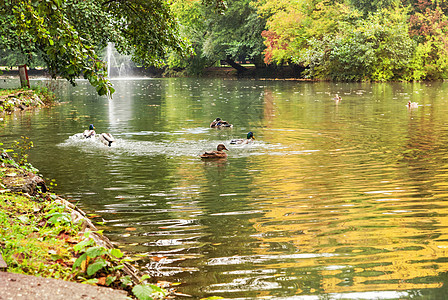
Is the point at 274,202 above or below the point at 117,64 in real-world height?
below

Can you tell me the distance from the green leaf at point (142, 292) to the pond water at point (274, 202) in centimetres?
68

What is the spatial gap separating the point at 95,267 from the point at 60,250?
604 millimetres

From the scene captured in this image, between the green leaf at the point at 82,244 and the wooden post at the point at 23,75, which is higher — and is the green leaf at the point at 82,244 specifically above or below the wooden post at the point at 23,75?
below

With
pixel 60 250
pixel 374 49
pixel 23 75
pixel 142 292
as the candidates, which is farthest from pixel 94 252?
pixel 374 49

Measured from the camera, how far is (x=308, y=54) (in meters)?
54.6

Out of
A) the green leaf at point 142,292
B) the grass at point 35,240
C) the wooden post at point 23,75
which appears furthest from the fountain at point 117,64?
the green leaf at point 142,292

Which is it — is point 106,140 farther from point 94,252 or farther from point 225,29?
point 225,29

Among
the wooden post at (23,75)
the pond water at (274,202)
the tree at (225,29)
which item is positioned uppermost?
the tree at (225,29)

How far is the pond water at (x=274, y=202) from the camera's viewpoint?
17.5 feet

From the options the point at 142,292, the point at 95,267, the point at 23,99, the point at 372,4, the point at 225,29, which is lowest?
the point at 142,292

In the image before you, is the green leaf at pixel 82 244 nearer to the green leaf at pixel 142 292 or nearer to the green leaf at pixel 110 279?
the green leaf at pixel 110 279

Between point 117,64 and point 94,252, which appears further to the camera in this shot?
point 117,64

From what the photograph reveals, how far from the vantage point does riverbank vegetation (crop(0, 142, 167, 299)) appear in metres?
4.75

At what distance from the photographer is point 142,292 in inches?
175
